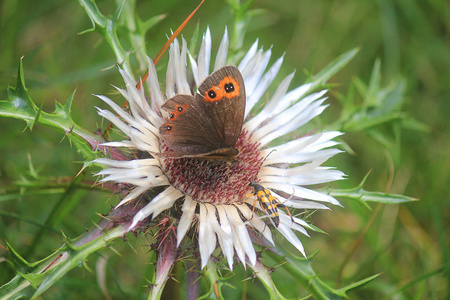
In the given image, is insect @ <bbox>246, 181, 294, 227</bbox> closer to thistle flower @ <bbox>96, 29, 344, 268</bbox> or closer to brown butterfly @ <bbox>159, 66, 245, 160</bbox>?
thistle flower @ <bbox>96, 29, 344, 268</bbox>

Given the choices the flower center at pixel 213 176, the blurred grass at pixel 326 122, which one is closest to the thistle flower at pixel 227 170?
the flower center at pixel 213 176

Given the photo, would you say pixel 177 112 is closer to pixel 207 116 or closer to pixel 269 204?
pixel 207 116

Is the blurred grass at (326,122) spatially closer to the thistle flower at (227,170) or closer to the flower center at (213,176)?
the thistle flower at (227,170)

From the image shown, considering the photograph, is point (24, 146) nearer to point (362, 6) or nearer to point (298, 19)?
point (298, 19)

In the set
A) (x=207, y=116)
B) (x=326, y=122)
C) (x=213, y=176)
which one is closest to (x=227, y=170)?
(x=213, y=176)

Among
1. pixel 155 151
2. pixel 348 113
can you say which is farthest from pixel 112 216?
pixel 348 113

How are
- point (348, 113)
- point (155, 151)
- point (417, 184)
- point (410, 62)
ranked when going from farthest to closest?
point (410, 62) → point (417, 184) → point (348, 113) → point (155, 151)
